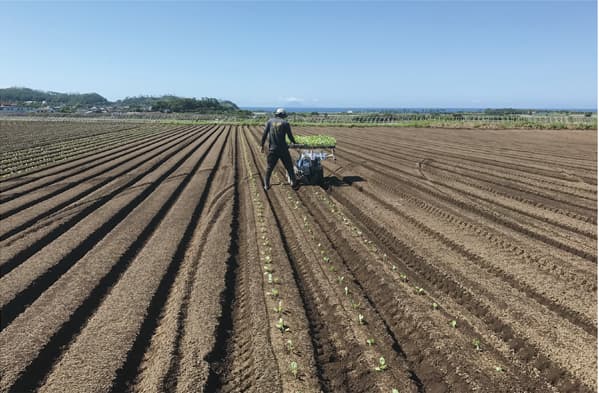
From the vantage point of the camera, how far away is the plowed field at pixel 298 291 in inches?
137

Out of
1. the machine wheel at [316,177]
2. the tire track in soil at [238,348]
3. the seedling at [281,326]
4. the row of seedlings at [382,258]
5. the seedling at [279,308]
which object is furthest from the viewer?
the machine wheel at [316,177]

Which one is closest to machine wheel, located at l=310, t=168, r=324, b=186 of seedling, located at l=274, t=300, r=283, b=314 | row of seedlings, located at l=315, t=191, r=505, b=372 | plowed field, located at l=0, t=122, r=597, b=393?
plowed field, located at l=0, t=122, r=597, b=393

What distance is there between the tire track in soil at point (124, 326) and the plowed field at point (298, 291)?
0.7 inches

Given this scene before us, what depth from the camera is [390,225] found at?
7715mm

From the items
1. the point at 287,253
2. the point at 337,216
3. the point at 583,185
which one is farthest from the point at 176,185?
the point at 583,185

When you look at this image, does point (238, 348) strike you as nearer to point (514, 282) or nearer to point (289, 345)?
point (289, 345)

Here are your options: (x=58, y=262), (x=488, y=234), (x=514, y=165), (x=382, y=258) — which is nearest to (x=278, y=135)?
(x=382, y=258)

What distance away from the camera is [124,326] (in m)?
4.13

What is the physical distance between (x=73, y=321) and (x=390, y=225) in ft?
17.3

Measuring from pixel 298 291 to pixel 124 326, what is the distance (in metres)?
1.88

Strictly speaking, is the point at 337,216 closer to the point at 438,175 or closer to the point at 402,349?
the point at 402,349

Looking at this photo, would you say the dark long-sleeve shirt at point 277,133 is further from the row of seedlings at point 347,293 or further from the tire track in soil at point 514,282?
the tire track in soil at point 514,282

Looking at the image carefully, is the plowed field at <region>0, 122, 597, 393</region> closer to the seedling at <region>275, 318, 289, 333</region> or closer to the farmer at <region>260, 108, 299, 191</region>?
the seedling at <region>275, 318, 289, 333</region>

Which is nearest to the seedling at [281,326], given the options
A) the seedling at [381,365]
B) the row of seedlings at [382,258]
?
the seedling at [381,365]
